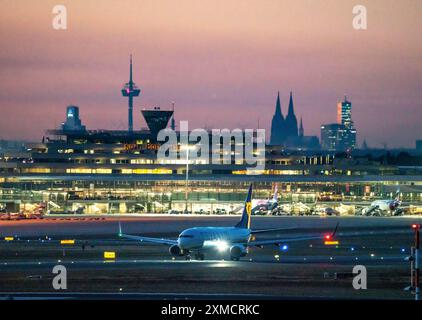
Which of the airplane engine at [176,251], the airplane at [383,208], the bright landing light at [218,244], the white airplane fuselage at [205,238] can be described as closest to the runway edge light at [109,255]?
the airplane engine at [176,251]

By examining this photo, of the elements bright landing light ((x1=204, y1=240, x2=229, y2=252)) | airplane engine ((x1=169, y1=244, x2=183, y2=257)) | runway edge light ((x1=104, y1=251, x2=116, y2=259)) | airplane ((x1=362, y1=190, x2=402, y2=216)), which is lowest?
airplane ((x1=362, y1=190, x2=402, y2=216))

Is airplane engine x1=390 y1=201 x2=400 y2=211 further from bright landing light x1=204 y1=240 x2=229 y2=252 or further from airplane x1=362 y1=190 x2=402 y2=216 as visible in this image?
bright landing light x1=204 y1=240 x2=229 y2=252

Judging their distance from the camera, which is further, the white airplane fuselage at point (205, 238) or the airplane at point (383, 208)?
the airplane at point (383, 208)

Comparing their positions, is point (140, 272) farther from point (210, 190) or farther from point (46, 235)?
point (210, 190)

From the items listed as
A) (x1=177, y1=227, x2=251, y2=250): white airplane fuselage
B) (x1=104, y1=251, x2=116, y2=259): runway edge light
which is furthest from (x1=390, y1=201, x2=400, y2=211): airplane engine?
(x1=104, y1=251, x2=116, y2=259): runway edge light

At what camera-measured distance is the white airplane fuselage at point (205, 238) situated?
267 feet

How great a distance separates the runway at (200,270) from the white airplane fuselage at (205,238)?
1309 millimetres

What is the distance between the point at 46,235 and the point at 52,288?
179 ft

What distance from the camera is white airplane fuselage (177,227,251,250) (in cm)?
8131

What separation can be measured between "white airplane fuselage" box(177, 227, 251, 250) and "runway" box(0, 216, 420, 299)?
1309 millimetres

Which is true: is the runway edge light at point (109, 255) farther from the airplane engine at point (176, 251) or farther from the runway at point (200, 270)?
the airplane engine at point (176, 251)

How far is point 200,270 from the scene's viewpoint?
69.6 meters

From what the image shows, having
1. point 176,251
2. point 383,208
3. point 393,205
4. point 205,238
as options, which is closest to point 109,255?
point 176,251

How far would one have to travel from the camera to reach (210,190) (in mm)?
199375
